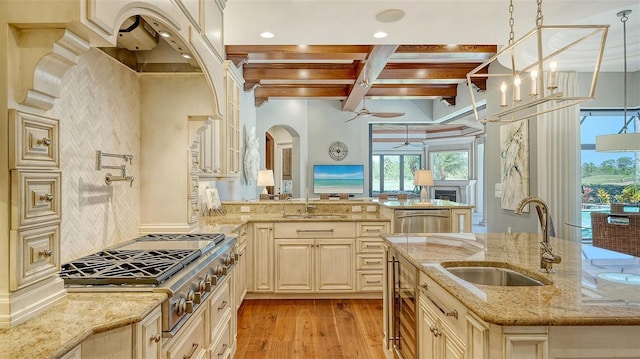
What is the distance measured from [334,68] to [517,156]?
9.89ft

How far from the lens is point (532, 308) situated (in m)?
1.16

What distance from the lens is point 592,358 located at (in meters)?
1.13

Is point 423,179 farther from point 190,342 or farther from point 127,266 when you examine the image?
point 127,266

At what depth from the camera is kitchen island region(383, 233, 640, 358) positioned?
43.3 inches

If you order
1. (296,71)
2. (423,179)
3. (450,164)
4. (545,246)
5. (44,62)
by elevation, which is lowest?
(545,246)

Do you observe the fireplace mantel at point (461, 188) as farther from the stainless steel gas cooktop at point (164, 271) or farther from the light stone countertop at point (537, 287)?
the stainless steel gas cooktop at point (164, 271)

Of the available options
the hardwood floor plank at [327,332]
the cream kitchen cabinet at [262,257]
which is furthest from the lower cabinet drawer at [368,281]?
the cream kitchen cabinet at [262,257]

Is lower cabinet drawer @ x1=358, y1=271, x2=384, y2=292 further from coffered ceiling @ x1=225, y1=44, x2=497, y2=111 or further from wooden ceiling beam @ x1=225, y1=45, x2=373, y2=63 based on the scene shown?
wooden ceiling beam @ x1=225, y1=45, x2=373, y2=63

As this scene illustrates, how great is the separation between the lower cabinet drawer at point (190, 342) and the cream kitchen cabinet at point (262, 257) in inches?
79.5

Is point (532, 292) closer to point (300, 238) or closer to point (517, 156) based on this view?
point (300, 238)

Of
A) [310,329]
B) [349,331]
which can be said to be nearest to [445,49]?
[349,331]

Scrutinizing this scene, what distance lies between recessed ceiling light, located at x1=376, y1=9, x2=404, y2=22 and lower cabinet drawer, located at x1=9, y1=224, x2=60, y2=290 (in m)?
2.77

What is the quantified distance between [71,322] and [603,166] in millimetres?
6466

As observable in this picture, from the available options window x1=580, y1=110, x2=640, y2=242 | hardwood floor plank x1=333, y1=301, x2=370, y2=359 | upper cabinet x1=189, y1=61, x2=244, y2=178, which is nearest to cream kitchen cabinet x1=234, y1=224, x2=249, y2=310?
upper cabinet x1=189, y1=61, x2=244, y2=178
